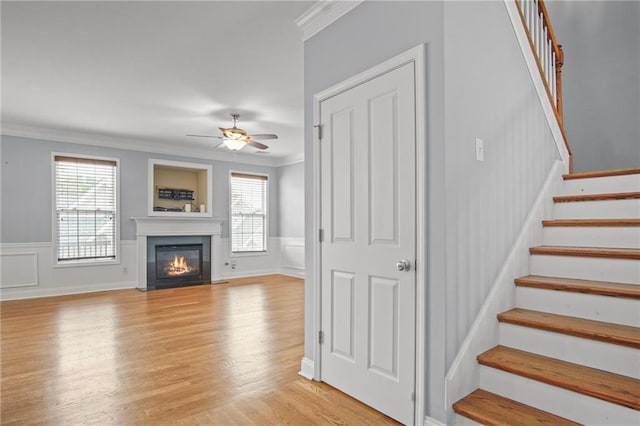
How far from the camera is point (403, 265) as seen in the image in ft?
6.77

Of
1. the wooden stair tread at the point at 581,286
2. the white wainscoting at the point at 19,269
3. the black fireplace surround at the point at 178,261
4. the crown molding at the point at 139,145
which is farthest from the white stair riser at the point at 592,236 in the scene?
the white wainscoting at the point at 19,269

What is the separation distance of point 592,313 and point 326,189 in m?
1.77

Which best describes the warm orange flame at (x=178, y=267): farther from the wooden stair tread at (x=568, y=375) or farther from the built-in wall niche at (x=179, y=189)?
the wooden stair tread at (x=568, y=375)

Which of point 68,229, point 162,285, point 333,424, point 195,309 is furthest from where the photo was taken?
point 162,285

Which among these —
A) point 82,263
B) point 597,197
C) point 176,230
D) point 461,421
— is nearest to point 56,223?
point 82,263

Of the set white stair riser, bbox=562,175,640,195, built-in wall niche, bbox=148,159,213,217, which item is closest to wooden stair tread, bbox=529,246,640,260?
white stair riser, bbox=562,175,640,195

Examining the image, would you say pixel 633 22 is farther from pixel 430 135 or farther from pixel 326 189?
pixel 326 189

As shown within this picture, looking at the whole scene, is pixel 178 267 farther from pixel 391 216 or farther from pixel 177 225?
pixel 391 216

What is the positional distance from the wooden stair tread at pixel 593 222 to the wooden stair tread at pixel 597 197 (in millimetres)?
206

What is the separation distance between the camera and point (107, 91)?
4320mm

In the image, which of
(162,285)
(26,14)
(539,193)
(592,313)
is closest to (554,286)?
(592,313)

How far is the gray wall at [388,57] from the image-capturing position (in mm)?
1932

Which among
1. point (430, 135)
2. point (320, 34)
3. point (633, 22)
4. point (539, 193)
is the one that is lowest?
point (539, 193)

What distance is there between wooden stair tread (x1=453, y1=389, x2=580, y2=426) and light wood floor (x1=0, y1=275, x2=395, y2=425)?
52cm
